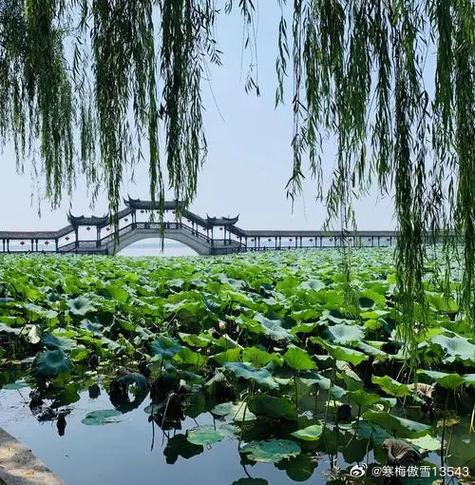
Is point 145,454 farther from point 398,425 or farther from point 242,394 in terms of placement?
point 398,425

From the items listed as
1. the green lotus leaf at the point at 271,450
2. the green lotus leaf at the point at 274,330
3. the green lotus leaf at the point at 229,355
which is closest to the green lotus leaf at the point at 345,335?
the green lotus leaf at the point at 274,330

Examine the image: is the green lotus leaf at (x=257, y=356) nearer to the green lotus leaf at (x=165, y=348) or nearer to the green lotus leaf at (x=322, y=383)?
the green lotus leaf at (x=322, y=383)

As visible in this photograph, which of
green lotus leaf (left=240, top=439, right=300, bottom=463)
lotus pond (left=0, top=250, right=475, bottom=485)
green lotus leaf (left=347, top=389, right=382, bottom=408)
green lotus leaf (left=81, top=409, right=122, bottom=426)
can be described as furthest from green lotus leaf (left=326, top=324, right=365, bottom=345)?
green lotus leaf (left=81, top=409, right=122, bottom=426)

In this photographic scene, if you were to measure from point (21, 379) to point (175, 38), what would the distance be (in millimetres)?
2243

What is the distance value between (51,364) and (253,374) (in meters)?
0.96

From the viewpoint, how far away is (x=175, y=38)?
1.03m

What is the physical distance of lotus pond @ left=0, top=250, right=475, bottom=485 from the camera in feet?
5.18

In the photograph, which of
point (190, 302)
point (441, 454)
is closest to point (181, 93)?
point (441, 454)

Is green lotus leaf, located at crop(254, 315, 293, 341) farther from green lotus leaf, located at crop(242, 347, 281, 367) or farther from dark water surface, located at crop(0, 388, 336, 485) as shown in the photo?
dark water surface, located at crop(0, 388, 336, 485)

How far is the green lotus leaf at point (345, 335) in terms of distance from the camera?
85.4 inches

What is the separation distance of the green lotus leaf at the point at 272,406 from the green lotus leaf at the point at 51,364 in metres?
0.92

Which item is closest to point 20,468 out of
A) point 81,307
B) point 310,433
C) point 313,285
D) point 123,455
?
point 123,455

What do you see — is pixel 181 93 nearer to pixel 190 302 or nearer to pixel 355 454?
pixel 355 454

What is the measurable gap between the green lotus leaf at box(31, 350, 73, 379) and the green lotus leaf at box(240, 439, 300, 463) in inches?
38.2
